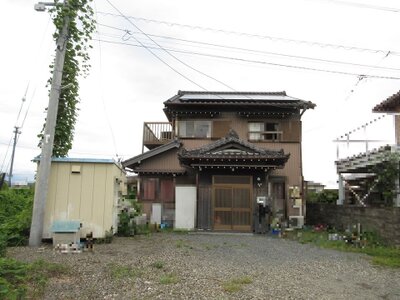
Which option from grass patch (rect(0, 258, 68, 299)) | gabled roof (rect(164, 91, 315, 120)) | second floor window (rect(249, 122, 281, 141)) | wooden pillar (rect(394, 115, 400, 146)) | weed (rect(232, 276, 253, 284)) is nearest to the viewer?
grass patch (rect(0, 258, 68, 299))

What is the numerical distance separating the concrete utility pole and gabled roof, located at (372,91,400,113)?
1267cm

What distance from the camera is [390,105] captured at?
584 inches

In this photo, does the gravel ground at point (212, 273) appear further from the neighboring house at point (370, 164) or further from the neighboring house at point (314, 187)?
the neighboring house at point (314, 187)

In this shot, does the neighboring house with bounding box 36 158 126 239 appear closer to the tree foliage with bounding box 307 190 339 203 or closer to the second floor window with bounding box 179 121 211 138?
the second floor window with bounding box 179 121 211 138

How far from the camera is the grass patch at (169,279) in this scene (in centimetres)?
558

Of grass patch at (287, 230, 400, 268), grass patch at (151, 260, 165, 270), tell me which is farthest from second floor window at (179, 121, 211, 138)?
grass patch at (151, 260, 165, 270)

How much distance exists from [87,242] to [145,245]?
1825 millimetres

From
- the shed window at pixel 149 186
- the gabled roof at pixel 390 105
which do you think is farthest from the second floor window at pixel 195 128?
the gabled roof at pixel 390 105

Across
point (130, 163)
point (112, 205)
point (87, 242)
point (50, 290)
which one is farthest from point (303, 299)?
point (130, 163)

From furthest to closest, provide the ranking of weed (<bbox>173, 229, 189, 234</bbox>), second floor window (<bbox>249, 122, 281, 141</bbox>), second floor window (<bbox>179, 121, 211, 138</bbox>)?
second floor window (<bbox>179, 121, 211, 138</bbox>)
second floor window (<bbox>249, 122, 281, 141</bbox>)
weed (<bbox>173, 229, 189, 234</bbox>)

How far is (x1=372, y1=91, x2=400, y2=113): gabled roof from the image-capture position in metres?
14.1

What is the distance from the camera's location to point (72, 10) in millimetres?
9664

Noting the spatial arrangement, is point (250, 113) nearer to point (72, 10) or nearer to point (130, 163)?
point (130, 163)

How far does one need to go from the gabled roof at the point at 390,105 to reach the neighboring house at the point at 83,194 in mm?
11716
